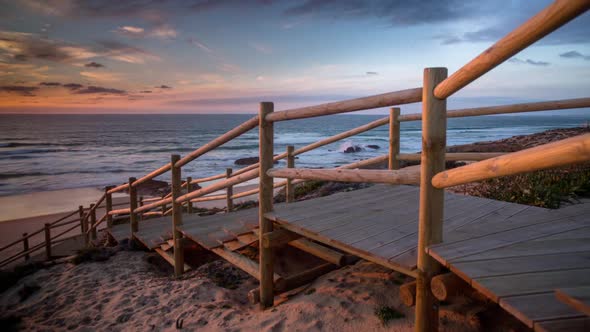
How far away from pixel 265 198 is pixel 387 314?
1451mm

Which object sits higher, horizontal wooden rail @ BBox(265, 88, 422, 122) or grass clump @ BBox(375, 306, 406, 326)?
horizontal wooden rail @ BBox(265, 88, 422, 122)

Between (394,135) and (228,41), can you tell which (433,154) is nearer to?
(394,135)

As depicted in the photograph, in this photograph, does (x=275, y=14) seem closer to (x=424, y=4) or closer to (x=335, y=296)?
(x=424, y=4)

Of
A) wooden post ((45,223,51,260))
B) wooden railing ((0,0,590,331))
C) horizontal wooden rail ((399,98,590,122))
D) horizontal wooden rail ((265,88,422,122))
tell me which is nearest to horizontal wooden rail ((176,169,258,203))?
wooden railing ((0,0,590,331))

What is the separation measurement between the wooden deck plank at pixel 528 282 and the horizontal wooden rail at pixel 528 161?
0.46 m

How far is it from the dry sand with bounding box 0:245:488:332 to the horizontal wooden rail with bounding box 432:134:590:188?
121 centimetres

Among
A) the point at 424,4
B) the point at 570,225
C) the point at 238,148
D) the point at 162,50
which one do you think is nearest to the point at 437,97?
the point at 570,225

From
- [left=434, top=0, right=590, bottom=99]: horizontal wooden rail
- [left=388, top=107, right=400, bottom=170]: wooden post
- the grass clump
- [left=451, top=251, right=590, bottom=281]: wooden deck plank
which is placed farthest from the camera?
[left=388, top=107, right=400, bottom=170]: wooden post

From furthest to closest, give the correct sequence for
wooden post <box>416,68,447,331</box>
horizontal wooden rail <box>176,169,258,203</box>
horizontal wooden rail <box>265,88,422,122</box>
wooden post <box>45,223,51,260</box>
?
wooden post <box>45,223,51,260</box>
horizontal wooden rail <box>176,169,258,203</box>
horizontal wooden rail <box>265,88,422,122</box>
wooden post <box>416,68,447,331</box>

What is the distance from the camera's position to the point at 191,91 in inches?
2160

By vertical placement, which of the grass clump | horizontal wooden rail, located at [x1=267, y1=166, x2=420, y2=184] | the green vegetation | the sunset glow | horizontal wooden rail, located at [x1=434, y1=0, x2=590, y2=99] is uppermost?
the sunset glow

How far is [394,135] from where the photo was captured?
4.39m

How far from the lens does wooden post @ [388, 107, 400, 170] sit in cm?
434

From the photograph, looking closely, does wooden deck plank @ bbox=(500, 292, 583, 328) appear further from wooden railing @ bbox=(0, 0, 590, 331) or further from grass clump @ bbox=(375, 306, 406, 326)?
grass clump @ bbox=(375, 306, 406, 326)
